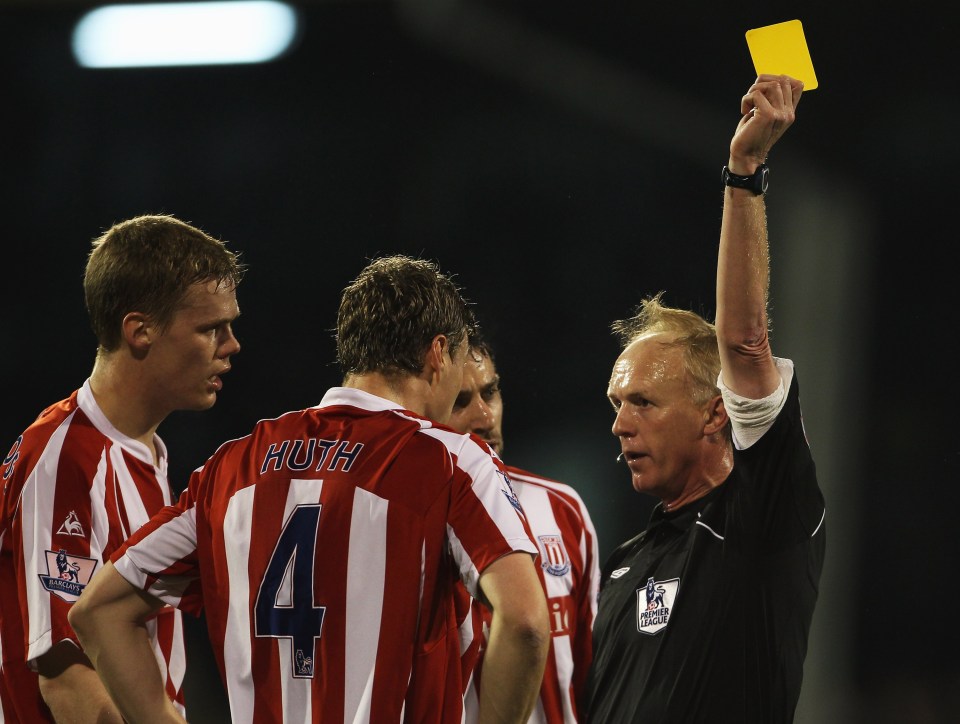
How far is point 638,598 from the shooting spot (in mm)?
1982

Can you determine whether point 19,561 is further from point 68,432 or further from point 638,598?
point 638,598

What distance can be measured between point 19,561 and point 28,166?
4250 millimetres

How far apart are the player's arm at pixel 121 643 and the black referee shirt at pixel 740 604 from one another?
0.81 m

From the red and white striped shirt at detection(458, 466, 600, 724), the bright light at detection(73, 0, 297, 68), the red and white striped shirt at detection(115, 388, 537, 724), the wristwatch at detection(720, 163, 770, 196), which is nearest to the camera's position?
the wristwatch at detection(720, 163, 770, 196)

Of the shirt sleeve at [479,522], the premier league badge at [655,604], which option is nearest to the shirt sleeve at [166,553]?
the shirt sleeve at [479,522]

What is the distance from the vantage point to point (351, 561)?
168 centimetres

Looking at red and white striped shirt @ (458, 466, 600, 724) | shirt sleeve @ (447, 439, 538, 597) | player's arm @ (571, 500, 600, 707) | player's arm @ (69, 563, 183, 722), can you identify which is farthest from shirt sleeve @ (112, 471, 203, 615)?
player's arm @ (571, 500, 600, 707)

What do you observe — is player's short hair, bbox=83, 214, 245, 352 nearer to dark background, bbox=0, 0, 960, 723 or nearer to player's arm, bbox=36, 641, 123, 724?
player's arm, bbox=36, 641, 123, 724

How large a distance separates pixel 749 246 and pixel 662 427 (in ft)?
2.08

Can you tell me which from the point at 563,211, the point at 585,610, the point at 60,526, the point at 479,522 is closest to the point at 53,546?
the point at 60,526

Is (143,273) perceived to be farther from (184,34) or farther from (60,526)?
(184,34)

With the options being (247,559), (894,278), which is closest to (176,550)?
(247,559)

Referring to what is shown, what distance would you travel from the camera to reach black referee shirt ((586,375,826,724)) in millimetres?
1686

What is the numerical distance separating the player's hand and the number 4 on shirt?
0.85 meters
